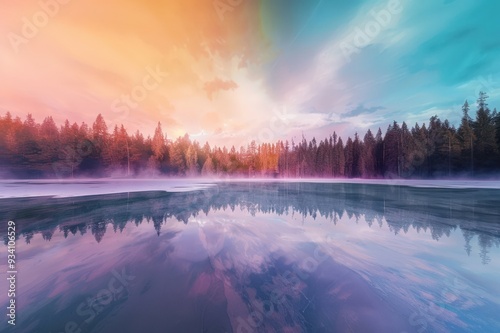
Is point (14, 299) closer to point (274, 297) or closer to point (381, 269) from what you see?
point (274, 297)

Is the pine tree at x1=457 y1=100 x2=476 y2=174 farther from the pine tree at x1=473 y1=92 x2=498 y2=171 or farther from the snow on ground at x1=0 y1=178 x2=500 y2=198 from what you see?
the snow on ground at x1=0 y1=178 x2=500 y2=198

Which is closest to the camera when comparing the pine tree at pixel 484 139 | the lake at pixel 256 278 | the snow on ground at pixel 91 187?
the lake at pixel 256 278

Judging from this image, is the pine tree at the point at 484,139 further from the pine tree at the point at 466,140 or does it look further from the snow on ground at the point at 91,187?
the snow on ground at the point at 91,187

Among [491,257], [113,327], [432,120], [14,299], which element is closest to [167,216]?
[14,299]

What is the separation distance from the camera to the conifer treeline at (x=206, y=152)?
46.5 meters

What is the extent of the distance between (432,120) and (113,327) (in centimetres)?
7772

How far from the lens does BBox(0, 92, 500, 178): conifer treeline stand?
153ft

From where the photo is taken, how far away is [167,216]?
9.87 meters

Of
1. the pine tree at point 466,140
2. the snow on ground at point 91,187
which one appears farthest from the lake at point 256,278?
the pine tree at point 466,140

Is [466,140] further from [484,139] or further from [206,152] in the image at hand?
[206,152]

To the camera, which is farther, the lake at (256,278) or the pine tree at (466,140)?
the pine tree at (466,140)

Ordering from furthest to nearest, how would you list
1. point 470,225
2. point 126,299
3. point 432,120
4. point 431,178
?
point 432,120 < point 431,178 < point 470,225 < point 126,299

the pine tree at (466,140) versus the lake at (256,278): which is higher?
the pine tree at (466,140)

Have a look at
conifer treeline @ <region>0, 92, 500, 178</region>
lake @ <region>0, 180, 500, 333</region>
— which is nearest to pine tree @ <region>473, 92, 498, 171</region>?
conifer treeline @ <region>0, 92, 500, 178</region>
